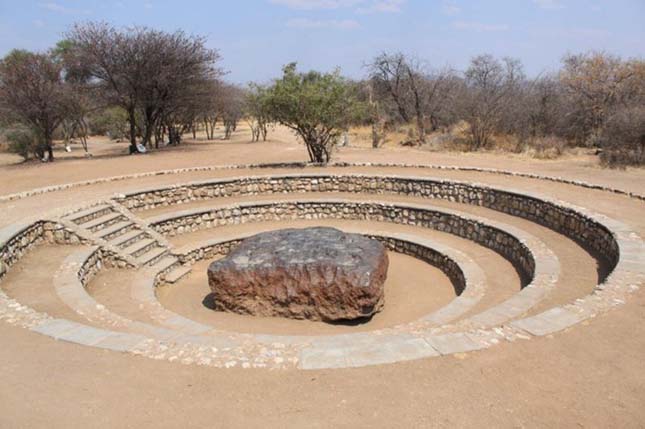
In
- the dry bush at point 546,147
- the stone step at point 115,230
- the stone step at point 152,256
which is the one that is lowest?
the stone step at point 152,256

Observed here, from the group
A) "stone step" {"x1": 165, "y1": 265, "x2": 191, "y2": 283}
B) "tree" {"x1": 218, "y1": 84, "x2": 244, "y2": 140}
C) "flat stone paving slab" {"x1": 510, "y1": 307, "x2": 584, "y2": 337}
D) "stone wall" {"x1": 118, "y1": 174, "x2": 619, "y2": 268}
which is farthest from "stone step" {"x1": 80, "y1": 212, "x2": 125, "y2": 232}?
"tree" {"x1": 218, "y1": 84, "x2": 244, "y2": 140}

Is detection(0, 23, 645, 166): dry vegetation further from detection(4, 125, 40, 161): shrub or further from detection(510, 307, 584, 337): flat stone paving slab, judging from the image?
detection(510, 307, 584, 337): flat stone paving slab

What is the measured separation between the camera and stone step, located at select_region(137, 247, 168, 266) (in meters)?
10.5

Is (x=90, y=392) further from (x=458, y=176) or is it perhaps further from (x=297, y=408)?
(x=458, y=176)

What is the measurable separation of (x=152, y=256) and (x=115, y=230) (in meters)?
1.28

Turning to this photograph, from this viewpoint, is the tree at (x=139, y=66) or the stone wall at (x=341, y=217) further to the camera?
the tree at (x=139, y=66)

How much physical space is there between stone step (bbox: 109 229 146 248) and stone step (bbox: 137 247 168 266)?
1.77ft

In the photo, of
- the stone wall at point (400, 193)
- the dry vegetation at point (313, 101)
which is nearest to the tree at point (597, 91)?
the dry vegetation at point (313, 101)

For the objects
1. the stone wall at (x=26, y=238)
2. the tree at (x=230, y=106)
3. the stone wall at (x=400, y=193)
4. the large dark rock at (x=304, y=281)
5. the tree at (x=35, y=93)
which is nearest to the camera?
the large dark rock at (x=304, y=281)

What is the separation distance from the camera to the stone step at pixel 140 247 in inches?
422

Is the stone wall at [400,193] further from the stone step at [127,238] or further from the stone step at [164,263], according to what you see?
the stone step at [164,263]

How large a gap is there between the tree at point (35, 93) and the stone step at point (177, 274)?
604 inches

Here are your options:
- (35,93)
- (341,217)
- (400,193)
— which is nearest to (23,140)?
(35,93)

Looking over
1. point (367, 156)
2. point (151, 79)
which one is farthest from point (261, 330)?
point (151, 79)
